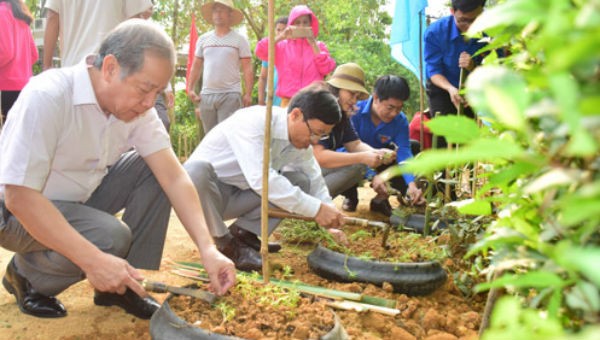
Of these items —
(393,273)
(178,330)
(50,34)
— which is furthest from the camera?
(50,34)

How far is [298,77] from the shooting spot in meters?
5.02

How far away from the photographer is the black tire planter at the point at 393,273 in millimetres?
2535

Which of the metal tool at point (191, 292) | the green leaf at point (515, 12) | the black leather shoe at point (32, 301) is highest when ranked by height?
the green leaf at point (515, 12)

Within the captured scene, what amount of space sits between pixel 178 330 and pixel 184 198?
0.82 m

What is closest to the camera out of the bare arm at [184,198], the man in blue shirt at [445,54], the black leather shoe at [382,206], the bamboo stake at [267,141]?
the bamboo stake at [267,141]

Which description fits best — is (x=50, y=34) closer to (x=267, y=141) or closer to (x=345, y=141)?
(x=345, y=141)

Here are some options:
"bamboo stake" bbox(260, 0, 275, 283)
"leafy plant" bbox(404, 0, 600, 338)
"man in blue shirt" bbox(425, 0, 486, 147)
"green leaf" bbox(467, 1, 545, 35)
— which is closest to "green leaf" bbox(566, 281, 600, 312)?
"leafy plant" bbox(404, 0, 600, 338)

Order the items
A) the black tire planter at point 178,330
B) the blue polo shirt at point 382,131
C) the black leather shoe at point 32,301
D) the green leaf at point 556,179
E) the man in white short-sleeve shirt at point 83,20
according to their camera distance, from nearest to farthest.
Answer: the green leaf at point 556,179, the black tire planter at point 178,330, the black leather shoe at point 32,301, the man in white short-sleeve shirt at point 83,20, the blue polo shirt at point 382,131

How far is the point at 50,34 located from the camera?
354 cm

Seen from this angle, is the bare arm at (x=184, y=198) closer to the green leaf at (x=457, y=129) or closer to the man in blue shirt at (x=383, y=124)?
the green leaf at (x=457, y=129)

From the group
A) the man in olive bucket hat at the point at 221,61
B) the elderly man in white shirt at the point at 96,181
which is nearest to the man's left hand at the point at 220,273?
the elderly man in white shirt at the point at 96,181

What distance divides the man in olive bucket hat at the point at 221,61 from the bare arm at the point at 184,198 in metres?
3.15

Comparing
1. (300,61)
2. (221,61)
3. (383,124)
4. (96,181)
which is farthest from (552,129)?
(221,61)

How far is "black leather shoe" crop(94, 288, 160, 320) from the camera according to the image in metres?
2.40
